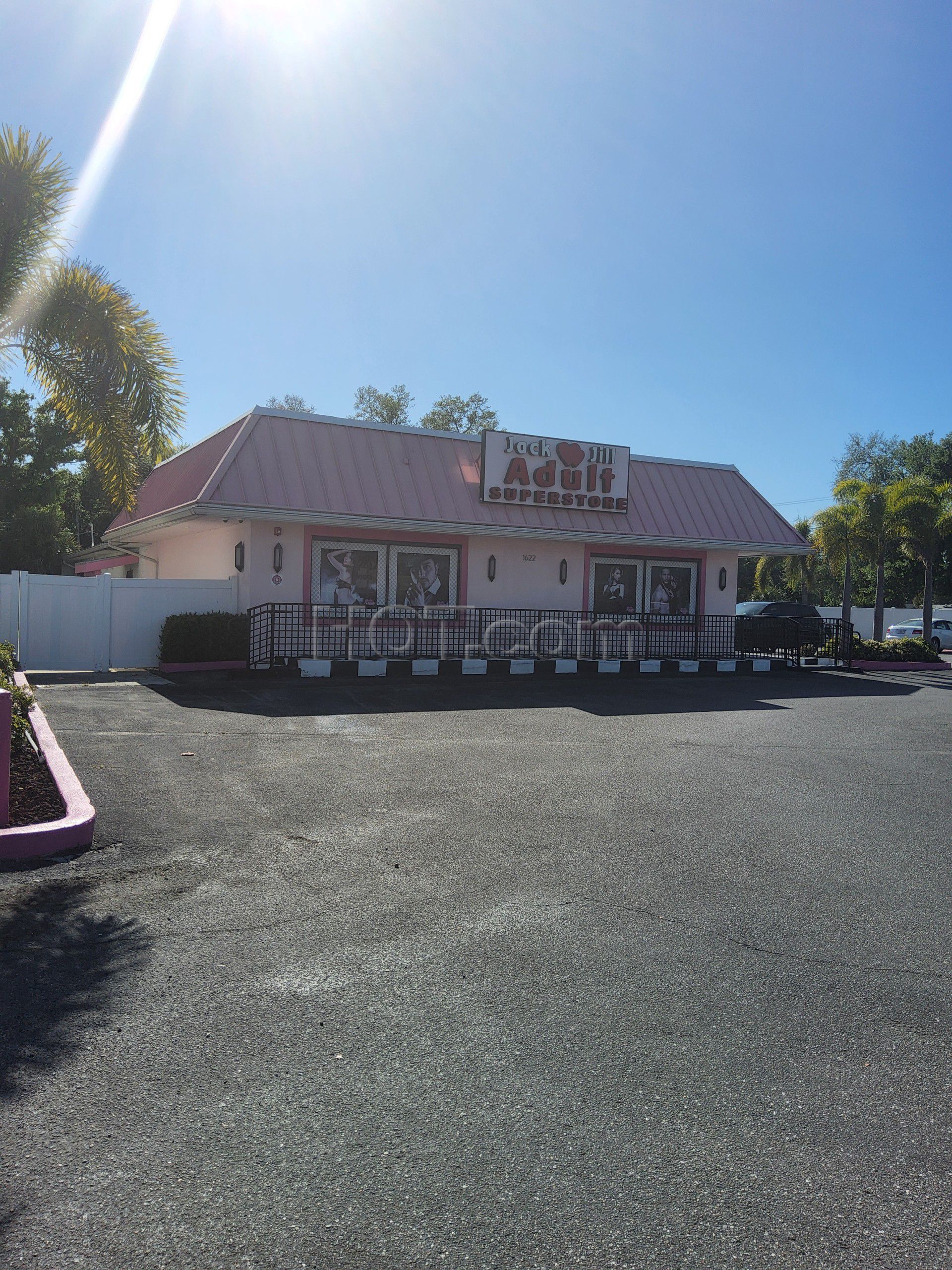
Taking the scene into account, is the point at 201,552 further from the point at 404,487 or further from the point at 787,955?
the point at 787,955

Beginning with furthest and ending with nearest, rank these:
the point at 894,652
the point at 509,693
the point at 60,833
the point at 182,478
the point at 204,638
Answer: the point at 894,652, the point at 182,478, the point at 204,638, the point at 509,693, the point at 60,833

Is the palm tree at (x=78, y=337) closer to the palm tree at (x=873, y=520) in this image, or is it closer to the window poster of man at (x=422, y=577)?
the window poster of man at (x=422, y=577)

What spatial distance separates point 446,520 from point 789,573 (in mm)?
21532

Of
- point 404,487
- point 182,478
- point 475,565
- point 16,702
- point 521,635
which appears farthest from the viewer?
point 475,565

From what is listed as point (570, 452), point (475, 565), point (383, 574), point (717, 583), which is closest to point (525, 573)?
point (475, 565)

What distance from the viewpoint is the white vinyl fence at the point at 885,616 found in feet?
139

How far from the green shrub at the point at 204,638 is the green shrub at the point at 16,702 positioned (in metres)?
5.81

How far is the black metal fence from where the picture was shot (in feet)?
56.1

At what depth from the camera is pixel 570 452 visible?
19734mm

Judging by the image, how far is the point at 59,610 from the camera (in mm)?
16203

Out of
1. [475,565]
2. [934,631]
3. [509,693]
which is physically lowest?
[509,693]

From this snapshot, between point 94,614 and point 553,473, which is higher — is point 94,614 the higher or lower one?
the lower one

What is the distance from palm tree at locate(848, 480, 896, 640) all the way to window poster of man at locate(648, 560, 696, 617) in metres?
8.33

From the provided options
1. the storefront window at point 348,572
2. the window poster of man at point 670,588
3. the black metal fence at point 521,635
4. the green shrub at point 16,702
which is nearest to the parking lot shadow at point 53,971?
the green shrub at point 16,702
